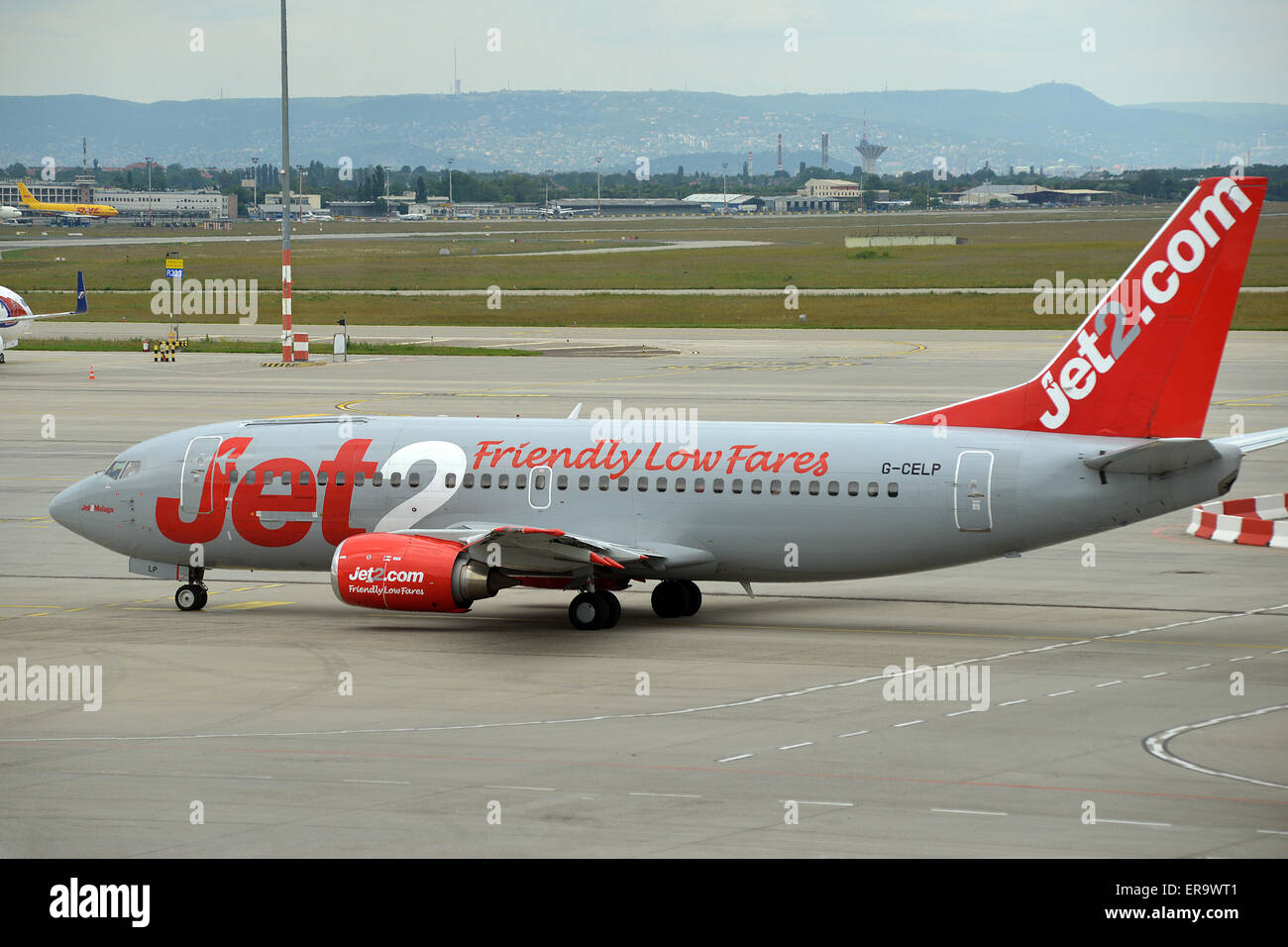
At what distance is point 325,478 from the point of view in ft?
107

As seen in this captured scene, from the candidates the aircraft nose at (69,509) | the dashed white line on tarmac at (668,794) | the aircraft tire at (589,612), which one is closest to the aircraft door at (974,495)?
the aircraft tire at (589,612)

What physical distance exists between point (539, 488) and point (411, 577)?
151 inches

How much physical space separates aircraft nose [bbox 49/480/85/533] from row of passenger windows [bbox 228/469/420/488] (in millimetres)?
3840

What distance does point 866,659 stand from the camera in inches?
1107

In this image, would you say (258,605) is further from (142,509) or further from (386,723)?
(386,723)

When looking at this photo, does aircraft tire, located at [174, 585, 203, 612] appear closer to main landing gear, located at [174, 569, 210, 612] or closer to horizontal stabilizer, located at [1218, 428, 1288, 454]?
main landing gear, located at [174, 569, 210, 612]

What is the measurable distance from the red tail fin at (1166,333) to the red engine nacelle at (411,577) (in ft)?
35.5

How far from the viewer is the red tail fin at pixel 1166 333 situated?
28.4 metres

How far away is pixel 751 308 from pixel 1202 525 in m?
80.6

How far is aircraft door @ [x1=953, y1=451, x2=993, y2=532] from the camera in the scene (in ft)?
96.1

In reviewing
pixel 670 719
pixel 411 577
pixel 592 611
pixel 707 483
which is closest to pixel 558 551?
pixel 592 611

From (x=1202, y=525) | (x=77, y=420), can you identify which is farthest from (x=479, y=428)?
(x=77, y=420)

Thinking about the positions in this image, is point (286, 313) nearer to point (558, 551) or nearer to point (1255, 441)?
point (558, 551)

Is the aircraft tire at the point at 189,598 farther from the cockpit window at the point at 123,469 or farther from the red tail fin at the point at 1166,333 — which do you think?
the red tail fin at the point at 1166,333
